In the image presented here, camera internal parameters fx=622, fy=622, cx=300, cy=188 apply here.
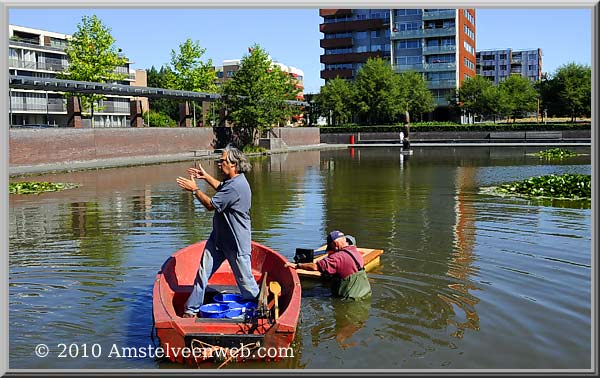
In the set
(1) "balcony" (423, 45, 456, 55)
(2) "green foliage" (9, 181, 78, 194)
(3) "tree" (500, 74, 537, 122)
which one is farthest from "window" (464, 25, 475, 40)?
(2) "green foliage" (9, 181, 78, 194)

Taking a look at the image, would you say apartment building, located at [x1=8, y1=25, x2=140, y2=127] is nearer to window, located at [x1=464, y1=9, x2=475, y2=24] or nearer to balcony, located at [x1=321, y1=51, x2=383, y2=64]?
balcony, located at [x1=321, y1=51, x2=383, y2=64]

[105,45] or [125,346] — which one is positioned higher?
[105,45]

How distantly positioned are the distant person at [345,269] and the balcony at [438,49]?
78.4m

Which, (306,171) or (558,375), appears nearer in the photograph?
(558,375)

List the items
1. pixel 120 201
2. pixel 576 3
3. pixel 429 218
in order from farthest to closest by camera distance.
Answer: pixel 120 201
pixel 429 218
pixel 576 3

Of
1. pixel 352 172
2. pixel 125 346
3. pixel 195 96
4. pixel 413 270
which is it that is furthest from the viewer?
pixel 195 96

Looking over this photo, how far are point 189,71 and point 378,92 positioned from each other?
22754 millimetres

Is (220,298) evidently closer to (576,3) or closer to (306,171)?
(576,3)

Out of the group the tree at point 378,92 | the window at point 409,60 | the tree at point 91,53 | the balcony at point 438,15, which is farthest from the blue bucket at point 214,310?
the window at point 409,60

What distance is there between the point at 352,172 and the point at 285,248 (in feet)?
60.6

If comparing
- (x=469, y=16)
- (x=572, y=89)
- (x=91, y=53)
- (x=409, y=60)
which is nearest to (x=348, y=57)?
(x=409, y=60)

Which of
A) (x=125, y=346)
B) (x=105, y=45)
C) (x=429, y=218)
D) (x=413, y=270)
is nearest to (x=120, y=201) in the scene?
(x=429, y=218)

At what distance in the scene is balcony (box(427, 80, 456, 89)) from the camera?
82.3 metres

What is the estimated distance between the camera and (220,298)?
7527mm
